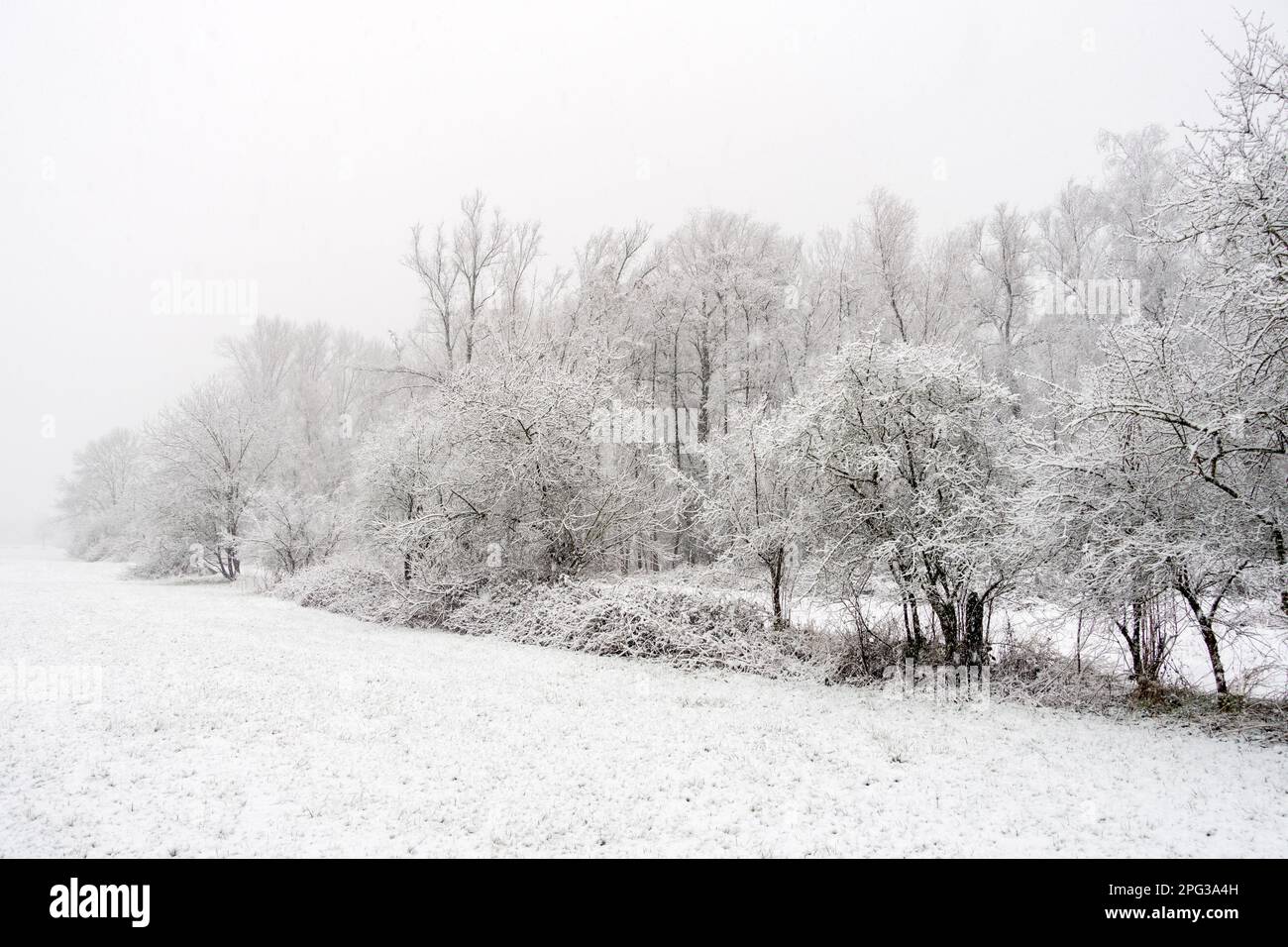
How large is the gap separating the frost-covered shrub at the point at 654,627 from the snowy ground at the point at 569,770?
109 cm

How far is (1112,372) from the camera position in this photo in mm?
8922

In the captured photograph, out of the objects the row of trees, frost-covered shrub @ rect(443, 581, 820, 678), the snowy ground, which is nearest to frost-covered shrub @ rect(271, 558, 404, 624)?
the row of trees

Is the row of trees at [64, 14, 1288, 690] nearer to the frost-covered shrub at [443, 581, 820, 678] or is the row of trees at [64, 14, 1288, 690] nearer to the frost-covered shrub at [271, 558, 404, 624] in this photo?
the frost-covered shrub at [271, 558, 404, 624]

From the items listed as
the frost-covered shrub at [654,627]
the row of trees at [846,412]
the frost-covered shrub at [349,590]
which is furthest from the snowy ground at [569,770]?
the frost-covered shrub at [349,590]

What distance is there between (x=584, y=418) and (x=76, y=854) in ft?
46.9

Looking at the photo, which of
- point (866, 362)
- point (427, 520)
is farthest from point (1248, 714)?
point (427, 520)

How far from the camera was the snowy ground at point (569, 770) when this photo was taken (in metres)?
5.38

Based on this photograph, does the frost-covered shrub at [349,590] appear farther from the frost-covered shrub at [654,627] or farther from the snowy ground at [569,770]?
the snowy ground at [569,770]

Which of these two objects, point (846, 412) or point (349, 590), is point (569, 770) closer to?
point (846, 412)

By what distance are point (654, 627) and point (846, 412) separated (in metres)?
6.25

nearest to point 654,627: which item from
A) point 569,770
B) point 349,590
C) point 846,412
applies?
point 846,412

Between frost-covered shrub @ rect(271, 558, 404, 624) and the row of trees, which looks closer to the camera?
the row of trees

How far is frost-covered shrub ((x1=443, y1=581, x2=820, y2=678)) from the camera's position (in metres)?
12.9

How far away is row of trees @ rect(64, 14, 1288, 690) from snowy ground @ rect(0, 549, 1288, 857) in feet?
9.08
